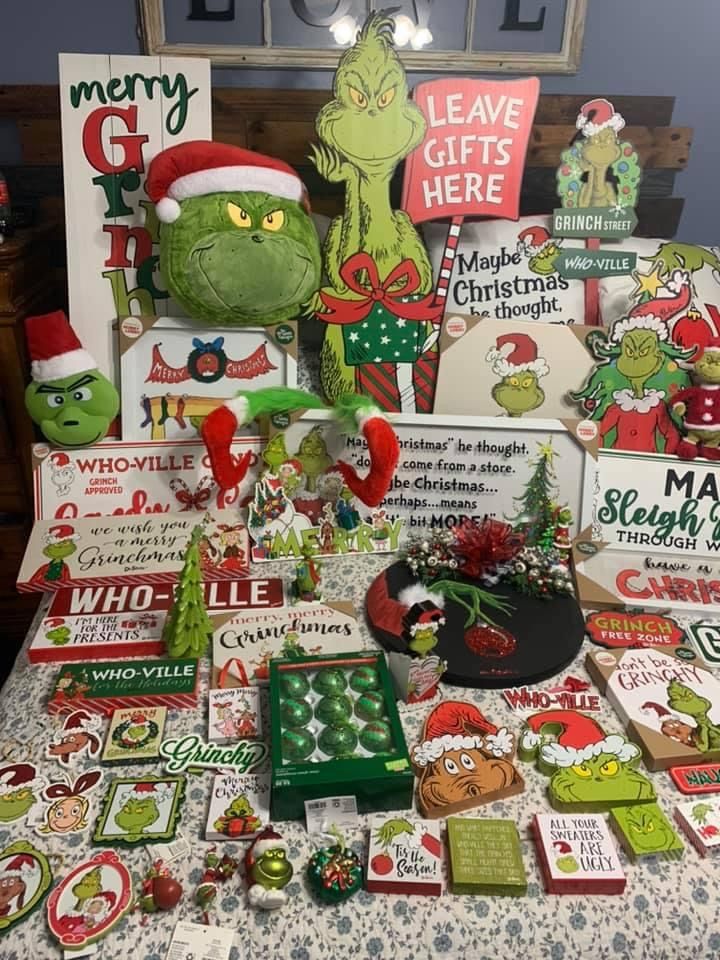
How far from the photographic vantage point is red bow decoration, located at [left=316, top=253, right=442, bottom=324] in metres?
1.32

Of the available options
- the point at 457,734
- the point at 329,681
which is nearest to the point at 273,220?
the point at 329,681

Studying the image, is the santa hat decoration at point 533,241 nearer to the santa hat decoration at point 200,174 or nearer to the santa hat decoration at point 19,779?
the santa hat decoration at point 200,174

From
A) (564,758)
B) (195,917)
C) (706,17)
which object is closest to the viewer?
(195,917)

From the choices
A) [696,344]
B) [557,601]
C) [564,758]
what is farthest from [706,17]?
[564,758]

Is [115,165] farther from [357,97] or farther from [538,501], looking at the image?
[538,501]

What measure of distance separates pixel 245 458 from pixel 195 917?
756 millimetres

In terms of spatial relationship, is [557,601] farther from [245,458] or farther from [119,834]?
[119,834]

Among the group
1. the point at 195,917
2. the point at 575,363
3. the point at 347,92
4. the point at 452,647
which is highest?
the point at 347,92

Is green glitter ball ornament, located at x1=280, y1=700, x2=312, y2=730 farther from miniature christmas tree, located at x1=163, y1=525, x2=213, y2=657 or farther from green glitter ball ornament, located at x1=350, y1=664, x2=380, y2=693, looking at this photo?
miniature christmas tree, located at x1=163, y1=525, x2=213, y2=657

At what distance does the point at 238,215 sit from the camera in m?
1.20

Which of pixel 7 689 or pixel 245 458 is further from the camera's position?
pixel 245 458

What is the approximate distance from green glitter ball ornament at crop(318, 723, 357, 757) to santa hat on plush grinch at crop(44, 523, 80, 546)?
2.02ft

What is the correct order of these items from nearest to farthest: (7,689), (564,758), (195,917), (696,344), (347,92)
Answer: (195,917), (564,758), (7,689), (347,92), (696,344)

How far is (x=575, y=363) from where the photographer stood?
133 cm
